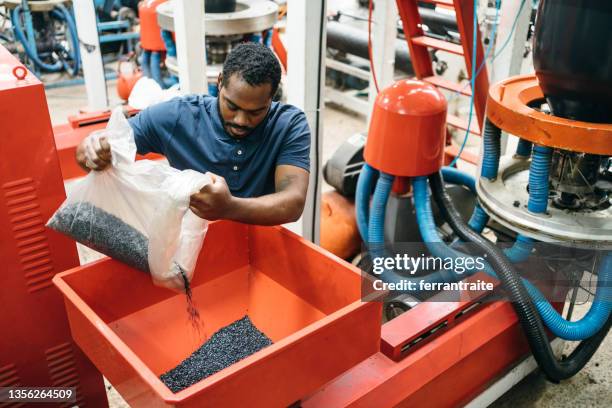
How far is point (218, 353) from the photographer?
1.58 m

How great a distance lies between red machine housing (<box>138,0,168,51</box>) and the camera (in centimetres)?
346

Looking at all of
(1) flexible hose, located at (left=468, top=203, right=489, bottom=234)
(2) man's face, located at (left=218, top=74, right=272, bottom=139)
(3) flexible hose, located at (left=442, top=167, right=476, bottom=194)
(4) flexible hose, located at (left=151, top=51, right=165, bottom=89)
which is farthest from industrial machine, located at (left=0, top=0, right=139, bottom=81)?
(1) flexible hose, located at (left=468, top=203, right=489, bottom=234)

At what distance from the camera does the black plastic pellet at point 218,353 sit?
1.50m

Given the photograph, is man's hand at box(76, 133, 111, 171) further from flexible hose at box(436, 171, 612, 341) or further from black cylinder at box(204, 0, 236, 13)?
black cylinder at box(204, 0, 236, 13)

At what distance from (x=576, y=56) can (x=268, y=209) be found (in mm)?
898

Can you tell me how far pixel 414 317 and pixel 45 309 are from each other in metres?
1.05

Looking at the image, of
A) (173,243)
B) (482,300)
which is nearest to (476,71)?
(482,300)

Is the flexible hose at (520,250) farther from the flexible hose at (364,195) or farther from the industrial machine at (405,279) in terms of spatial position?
the flexible hose at (364,195)

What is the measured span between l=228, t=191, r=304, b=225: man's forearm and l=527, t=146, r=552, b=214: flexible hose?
69cm

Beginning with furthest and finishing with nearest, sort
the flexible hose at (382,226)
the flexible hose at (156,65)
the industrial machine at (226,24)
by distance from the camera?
1. the flexible hose at (156,65)
2. the industrial machine at (226,24)
3. the flexible hose at (382,226)

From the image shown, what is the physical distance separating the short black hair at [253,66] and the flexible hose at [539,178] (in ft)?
2.55

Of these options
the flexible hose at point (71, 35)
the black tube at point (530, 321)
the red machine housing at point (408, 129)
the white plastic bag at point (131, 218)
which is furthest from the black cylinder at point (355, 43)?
the white plastic bag at point (131, 218)

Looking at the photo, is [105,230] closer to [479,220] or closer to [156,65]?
[479,220]

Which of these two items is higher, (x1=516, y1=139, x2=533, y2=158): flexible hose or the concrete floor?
(x1=516, y1=139, x2=533, y2=158): flexible hose
